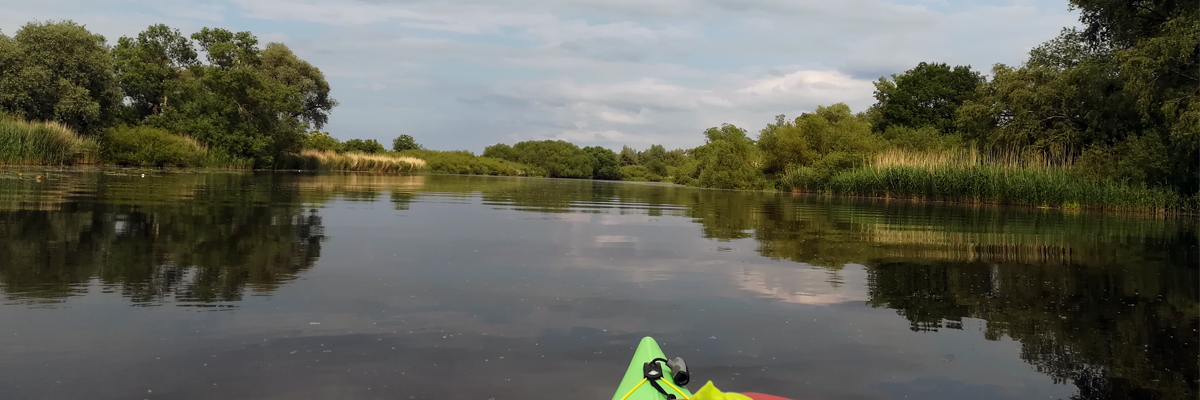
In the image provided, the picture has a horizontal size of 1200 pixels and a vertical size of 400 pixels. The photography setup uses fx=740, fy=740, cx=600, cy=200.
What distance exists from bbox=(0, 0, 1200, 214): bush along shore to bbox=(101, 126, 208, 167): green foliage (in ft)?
0.38

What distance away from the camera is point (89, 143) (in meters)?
40.1

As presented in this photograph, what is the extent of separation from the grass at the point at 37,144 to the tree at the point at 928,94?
55346mm

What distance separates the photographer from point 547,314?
19.1 ft

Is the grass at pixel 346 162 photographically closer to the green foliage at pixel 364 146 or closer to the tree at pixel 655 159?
the green foliage at pixel 364 146

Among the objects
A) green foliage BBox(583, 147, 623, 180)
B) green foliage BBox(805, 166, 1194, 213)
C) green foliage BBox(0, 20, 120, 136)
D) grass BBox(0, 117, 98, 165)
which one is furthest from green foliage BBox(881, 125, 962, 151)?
green foliage BBox(583, 147, 623, 180)

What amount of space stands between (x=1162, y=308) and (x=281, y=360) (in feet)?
24.3

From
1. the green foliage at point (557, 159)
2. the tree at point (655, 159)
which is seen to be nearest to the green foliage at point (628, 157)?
the tree at point (655, 159)

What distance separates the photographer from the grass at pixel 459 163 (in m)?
93.2

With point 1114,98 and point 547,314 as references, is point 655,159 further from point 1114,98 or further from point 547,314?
point 547,314

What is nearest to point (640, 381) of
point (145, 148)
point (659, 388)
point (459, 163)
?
point (659, 388)

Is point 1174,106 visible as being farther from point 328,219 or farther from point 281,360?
point 281,360

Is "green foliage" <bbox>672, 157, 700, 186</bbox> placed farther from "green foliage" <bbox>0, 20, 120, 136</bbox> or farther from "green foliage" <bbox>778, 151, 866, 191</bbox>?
"green foliage" <bbox>0, 20, 120, 136</bbox>

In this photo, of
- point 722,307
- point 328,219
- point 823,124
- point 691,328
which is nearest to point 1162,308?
point 722,307

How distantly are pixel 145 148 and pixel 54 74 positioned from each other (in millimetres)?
5937
